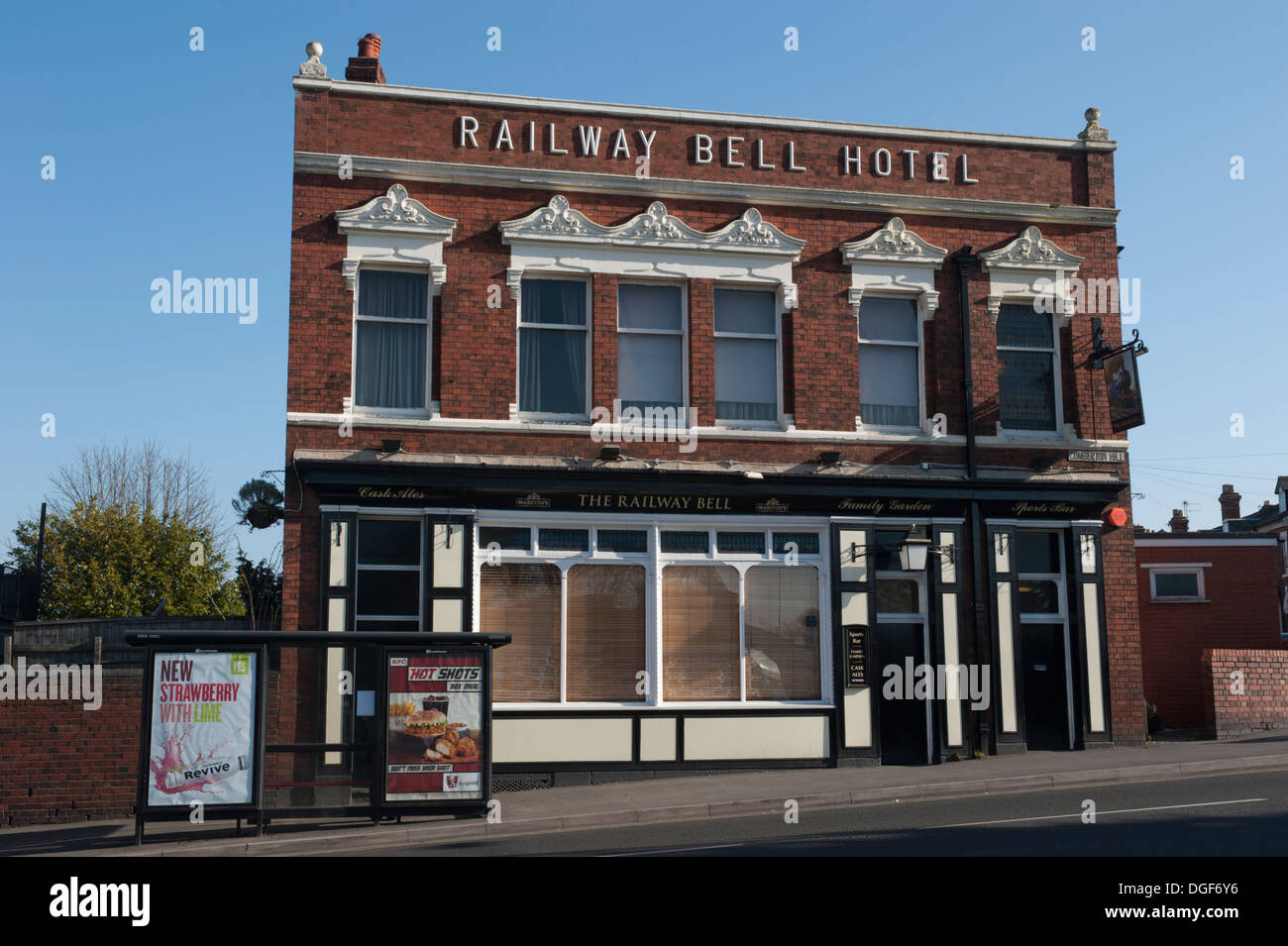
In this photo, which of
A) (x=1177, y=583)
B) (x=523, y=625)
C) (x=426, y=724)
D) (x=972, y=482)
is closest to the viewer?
(x=426, y=724)

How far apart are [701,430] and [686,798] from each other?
18.5ft

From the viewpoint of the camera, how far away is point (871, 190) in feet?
61.4

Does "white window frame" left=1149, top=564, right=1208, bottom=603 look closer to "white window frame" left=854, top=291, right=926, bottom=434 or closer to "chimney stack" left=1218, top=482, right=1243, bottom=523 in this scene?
"white window frame" left=854, top=291, right=926, bottom=434

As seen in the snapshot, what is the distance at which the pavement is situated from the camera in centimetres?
1273

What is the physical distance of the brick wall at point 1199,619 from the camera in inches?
836

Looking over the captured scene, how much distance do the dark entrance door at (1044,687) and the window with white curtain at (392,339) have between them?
1006 centimetres

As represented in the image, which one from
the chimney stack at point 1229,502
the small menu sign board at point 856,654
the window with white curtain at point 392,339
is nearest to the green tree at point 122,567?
the window with white curtain at point 392,339

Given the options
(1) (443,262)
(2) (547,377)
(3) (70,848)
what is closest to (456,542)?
(2) (547,377)

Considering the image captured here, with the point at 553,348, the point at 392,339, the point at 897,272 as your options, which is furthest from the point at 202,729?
the point at 897,272

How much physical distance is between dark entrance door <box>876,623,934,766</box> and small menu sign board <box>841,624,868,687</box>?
39 centimetres

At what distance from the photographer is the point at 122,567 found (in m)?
40.3

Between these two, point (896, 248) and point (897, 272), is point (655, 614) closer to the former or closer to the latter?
point (897, 272)

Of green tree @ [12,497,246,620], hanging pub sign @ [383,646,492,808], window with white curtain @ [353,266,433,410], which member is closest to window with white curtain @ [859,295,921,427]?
window with white curtain @ [353,266,433,410]

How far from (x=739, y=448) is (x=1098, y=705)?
22.4ft
